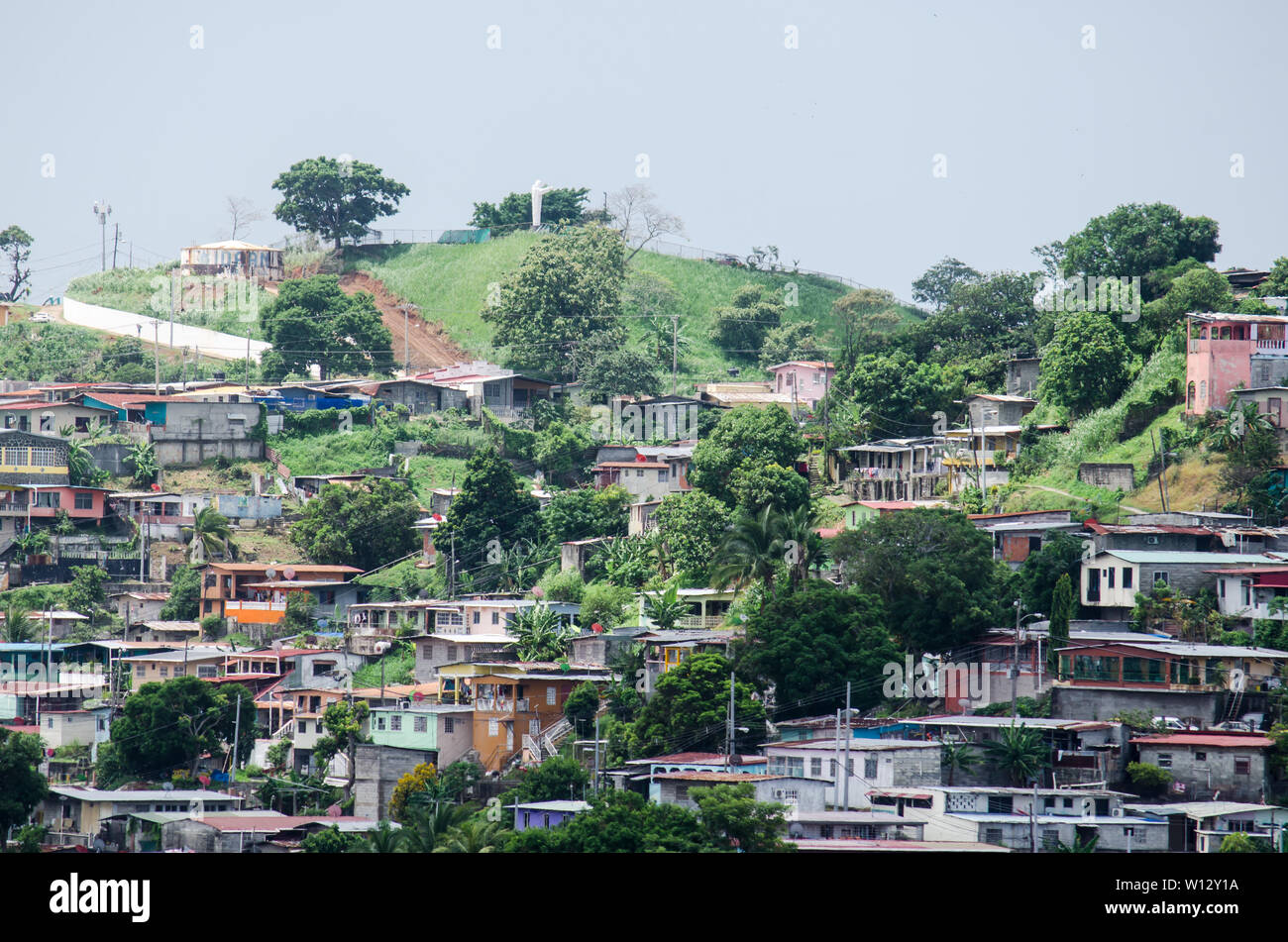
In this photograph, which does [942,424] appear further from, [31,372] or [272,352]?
[31,372]

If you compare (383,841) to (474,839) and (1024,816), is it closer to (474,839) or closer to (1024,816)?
(474,839)

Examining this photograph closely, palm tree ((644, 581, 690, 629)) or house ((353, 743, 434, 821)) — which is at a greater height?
palm tree ((644, 581, 690, 629))

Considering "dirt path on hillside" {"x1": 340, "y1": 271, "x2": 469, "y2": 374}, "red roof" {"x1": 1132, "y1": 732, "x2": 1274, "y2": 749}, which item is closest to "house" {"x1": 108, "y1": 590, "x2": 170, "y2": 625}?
"dirt path on hillside" {"x1": 340, "y1": 271, "x2": 469, "y2": 374}

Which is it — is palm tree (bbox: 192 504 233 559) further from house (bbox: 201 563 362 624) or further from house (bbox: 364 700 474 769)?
house (bbox: 364 700 474 769)

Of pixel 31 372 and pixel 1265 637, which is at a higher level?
pixel 31 372

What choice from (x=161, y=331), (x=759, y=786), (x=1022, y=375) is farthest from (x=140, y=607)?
(x=161, y=331)

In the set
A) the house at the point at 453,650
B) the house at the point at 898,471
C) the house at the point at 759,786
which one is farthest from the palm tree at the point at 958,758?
the house at the point at 898,471

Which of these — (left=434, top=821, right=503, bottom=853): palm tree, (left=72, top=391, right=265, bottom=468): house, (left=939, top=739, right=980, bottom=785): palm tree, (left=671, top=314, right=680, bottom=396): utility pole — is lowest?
(left=434, top=821, right=503, bottom=853): palm tree

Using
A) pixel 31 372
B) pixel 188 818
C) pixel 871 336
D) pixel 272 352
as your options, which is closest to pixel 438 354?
pixel 272 352
